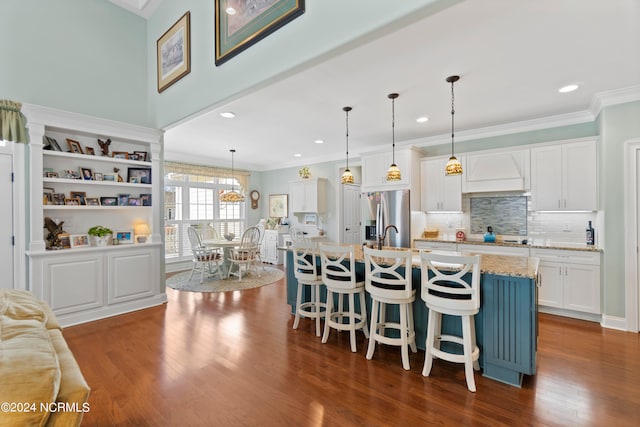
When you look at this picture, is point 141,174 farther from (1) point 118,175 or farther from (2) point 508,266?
(2) point 508,266

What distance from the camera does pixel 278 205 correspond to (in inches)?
315

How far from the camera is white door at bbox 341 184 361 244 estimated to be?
266 inches

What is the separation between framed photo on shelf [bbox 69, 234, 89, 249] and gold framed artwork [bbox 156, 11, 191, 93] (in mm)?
2139

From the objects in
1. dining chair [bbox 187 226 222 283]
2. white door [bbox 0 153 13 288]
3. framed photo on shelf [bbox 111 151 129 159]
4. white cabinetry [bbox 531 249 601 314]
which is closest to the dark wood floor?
white cabinetry [bbox 531 249 601 314]

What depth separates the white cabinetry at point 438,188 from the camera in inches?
183

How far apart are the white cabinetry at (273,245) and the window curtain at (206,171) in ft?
4.86

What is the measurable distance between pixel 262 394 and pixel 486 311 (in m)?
1.84

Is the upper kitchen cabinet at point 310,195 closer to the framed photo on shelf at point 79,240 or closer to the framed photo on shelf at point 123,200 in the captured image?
the framed photo on shelf at point 123,200

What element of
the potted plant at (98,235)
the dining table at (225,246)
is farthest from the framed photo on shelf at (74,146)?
the dining table at (225,246)

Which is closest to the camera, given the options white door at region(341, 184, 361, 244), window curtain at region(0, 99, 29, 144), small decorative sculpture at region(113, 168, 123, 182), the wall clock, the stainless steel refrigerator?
window curtain at region(0, 99, 29, 144)

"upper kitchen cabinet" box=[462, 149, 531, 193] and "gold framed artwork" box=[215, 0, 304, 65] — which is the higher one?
"gold framed artwork" box=[215, 0, 304, 65]

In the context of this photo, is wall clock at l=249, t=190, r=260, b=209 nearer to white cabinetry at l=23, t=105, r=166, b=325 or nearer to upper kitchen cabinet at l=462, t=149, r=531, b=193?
white cabinetry at l=23, t=105, r=166, b=325

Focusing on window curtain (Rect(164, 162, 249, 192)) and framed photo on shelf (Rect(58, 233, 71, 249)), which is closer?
framed photo on shelf (Rect(58, 233, 71, 249))

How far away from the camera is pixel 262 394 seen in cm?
211
